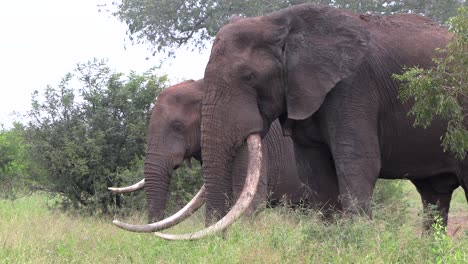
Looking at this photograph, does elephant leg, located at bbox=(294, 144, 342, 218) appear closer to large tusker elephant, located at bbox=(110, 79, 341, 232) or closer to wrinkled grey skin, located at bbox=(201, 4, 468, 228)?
wrinkled grey skin, located at bbox=(201, 4, 468, 228)

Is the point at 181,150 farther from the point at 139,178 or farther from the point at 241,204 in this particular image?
the point at 241,204

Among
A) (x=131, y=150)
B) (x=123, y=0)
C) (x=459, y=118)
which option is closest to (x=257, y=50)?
(x=459, y=118)

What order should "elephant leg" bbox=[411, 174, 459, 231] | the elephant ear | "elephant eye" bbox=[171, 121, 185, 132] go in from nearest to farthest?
the elephant ear < "elephant leg" bbox=[411, 174, 459, 231] < "elephant eye" bbox=[171, 121, 185, 132]

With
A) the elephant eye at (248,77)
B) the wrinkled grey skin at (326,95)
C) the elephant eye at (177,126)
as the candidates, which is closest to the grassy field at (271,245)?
the wrinkled grey skin at (326,95)

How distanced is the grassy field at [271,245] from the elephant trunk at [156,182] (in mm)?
1468

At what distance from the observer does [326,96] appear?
265 inches

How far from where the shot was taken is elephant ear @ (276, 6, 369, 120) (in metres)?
6.64

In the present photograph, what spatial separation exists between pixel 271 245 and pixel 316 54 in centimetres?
165

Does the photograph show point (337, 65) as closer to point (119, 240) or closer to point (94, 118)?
point (119, 240)

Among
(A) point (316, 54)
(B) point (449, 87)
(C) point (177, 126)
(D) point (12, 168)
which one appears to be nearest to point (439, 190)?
(B) point (449, 87)

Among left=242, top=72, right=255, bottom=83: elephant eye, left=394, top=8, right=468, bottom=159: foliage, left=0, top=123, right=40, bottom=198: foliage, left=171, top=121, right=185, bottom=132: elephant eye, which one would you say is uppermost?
left=242, top=72, right=255, bottom=83: elephant eye

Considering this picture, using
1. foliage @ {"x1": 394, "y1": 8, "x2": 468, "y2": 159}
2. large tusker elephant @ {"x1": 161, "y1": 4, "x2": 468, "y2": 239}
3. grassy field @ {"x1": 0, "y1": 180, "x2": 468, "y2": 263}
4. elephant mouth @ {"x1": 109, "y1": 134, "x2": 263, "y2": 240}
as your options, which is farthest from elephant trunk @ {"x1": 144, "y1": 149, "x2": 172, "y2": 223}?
foliage @ {"x1": 394, "y1": 8, "x2": 468, "y2": 159}

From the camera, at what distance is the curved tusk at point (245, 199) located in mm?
6293

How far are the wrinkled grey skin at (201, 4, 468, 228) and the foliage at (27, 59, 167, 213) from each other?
13.2 ft
